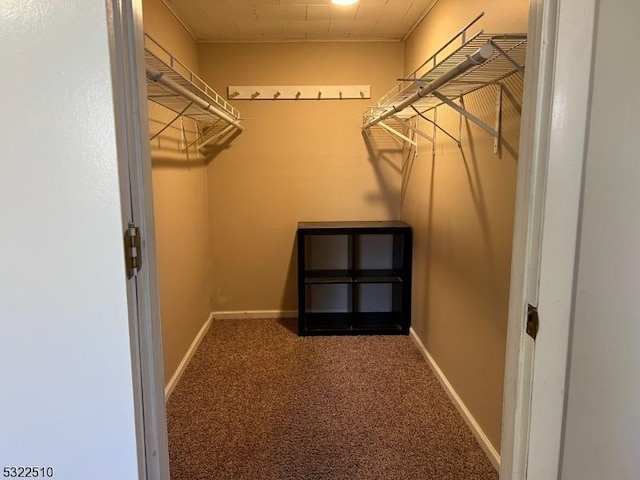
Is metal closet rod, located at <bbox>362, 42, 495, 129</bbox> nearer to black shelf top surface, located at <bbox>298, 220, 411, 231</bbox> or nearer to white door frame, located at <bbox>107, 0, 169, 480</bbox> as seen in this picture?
white door frame, located at <bbox>107, 0, 169, 480</bbox>

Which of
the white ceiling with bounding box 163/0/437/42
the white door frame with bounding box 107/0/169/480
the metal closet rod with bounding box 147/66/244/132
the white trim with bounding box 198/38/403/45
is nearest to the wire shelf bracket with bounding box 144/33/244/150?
the metal closet rod with bounding box 147/66/244/132

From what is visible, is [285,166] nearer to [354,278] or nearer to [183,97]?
[354,278]

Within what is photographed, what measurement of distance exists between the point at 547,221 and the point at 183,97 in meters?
1.70

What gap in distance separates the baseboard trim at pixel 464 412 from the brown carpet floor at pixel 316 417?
33 millimetres

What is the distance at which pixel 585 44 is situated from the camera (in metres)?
0.78

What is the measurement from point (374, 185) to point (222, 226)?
1282 millimetres

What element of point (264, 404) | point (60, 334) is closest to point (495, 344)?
point (264, 404)

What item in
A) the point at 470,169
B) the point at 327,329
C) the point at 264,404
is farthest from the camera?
the point at 327,329

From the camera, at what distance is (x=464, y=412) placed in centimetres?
220

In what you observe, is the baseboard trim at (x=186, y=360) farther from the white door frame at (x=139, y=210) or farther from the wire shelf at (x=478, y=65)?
the wire shelf at (x=478, y=65)

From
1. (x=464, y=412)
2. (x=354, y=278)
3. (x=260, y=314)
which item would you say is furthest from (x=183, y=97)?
(x=260, y=314)

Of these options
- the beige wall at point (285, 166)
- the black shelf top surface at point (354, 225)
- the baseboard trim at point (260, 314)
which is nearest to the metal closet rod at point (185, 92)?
the beige wall at point (285, 166)

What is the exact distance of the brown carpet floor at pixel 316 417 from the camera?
6.14 ft

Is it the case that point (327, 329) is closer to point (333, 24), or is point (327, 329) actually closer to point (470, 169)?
point (470, 169)
